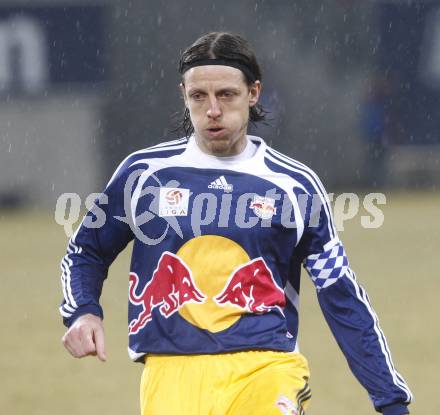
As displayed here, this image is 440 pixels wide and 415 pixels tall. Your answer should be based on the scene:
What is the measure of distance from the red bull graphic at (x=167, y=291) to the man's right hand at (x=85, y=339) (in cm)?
16

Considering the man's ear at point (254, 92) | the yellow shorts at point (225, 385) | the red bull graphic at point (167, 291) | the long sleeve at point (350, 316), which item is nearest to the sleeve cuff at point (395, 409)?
the long sleeve at point (350, 316)

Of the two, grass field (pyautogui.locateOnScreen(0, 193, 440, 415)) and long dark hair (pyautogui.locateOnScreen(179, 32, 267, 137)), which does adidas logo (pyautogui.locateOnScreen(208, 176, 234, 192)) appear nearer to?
long dark hair (pyautogui.locateOnScreen(179, 32, 267, 137))

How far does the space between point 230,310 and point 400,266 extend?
996 centimetres

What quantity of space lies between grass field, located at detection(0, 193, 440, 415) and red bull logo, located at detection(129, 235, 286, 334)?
145 inches

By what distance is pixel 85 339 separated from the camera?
11.7ft

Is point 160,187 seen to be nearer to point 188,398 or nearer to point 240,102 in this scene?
point 240,102

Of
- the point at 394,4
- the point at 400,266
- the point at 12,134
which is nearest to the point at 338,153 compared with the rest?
the point at 394,4

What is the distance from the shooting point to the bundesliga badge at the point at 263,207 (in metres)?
3.77

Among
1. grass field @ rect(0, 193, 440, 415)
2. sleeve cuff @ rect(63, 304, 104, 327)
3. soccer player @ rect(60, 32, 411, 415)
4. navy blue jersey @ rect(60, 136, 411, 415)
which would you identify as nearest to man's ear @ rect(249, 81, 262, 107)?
soccer player @ rect(60, 32, 411, 415)

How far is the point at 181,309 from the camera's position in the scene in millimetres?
3660

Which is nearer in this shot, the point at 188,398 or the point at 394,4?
the point at 188,398

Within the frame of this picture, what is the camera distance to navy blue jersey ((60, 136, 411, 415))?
365 cm

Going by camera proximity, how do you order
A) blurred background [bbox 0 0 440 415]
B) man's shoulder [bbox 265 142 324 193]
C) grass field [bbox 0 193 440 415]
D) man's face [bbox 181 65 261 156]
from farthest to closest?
blurred background [bbox 0 0 440 415]
grass field [bbox 0 193 440 415]
man's shoulder [bbox 265 142 324 193]
man's face [bbox 181 65 261 156]

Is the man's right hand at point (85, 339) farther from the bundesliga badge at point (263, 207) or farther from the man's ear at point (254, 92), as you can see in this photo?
the man's ear at point (254, 92)
